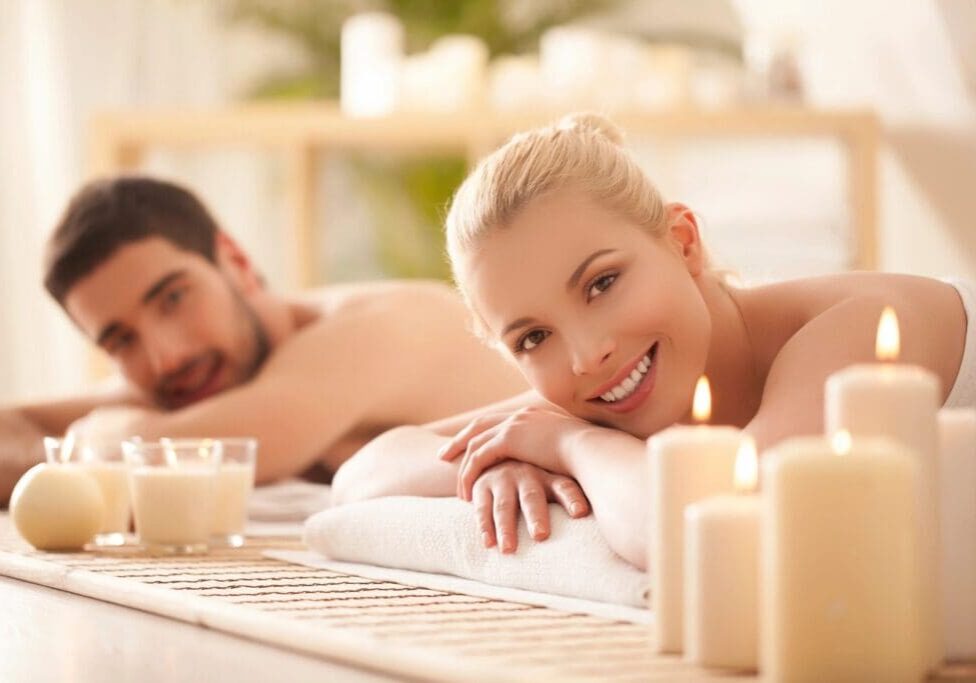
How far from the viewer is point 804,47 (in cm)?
438

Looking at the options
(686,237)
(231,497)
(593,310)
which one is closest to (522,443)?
(593,310)

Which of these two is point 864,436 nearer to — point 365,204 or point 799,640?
point 799,640

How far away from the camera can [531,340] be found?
4.86ft

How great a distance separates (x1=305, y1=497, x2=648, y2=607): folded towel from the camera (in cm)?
125

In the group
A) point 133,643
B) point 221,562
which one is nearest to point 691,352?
point 221,562

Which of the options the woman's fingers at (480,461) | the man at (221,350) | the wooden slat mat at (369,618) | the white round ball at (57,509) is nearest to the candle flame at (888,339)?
the wooden slat mat at (369,618)

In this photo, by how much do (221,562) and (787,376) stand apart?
23.8 inches

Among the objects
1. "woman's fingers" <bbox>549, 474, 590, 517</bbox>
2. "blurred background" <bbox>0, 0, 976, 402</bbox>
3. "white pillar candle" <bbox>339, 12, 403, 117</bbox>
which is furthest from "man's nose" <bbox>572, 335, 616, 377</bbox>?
"white pillar candle" <bbox>339, 12, 403, 117</bbox>

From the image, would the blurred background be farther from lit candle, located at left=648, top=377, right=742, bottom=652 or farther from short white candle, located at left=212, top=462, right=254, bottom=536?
lit candle, located at left=648, top=377, right=742, bottom=652

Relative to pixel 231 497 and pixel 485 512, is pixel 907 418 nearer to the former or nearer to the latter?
pixel 485 512

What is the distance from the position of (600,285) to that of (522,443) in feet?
0.55

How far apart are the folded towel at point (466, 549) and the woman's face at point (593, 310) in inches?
5.8

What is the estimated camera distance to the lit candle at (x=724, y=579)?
0.92 m

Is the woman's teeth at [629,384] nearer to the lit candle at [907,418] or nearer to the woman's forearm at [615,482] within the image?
the woman's forearm at [615,482]
